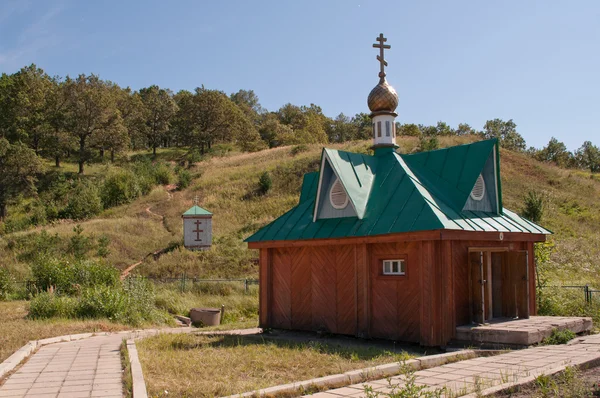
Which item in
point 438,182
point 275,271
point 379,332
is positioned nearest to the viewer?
point 379,332

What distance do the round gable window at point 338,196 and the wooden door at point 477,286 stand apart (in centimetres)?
309

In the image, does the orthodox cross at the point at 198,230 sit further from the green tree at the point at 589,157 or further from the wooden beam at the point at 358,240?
the green tree at the point at 589,157

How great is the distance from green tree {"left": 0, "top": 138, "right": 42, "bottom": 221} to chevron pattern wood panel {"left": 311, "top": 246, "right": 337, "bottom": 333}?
4628cm

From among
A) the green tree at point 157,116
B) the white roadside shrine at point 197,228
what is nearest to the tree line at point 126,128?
the green tree at point 157,116

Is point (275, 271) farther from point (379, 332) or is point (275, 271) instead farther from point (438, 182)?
point (438, 182)

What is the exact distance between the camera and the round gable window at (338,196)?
1279 centimetres

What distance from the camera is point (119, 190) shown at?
4862 centimetres

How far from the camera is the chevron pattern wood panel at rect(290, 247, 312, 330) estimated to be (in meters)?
13.3

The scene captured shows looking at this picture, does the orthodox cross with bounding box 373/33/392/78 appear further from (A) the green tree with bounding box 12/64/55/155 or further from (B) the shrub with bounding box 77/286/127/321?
(A) the green tree with bounding box 12/64/55/155

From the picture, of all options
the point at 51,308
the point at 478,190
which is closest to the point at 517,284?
the point at 478,190

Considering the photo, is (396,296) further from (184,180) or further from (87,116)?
(87,116)

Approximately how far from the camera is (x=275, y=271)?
14219 millimetres

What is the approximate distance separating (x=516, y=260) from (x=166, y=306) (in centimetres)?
1139

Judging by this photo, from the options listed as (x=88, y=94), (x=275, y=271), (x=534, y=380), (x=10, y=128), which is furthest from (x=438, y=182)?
(x=10, y=128)
